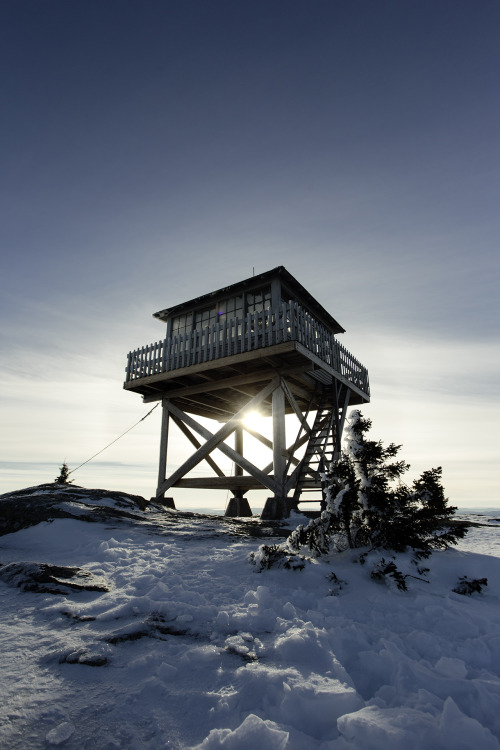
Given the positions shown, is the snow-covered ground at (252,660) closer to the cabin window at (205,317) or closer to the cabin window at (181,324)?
the cabin window at (205,317)

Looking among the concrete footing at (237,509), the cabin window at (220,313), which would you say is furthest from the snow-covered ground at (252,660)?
the cabin window at (220,313)

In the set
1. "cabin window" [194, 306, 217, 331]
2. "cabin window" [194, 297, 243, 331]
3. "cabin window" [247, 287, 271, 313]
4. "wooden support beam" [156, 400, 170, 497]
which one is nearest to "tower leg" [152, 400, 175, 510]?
"wooden support beam" [156, 400, 170, 497]

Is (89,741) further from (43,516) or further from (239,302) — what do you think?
(239,302)

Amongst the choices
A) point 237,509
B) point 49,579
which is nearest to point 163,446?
point 237,509

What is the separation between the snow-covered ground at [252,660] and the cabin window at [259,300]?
9690 mm

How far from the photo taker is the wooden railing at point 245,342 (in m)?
10.6

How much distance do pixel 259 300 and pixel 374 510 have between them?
9.66 metres

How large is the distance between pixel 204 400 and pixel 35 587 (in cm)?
1192

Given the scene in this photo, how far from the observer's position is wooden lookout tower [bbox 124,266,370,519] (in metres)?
10.6

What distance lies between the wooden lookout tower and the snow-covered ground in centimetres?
633

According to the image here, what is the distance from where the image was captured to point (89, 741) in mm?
1618

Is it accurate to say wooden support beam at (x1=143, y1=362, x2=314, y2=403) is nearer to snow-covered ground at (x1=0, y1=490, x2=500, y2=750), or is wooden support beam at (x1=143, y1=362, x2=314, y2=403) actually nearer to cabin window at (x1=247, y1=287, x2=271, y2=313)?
cabin window at (x1=247, y1=287, x2=271, y2=313)

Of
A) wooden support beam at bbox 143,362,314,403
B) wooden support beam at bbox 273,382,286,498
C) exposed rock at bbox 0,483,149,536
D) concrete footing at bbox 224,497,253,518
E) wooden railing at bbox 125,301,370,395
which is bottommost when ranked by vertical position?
concrete footing at bbox 224,497,253,518

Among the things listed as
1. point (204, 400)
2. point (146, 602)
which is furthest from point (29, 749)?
point (204, 400)
